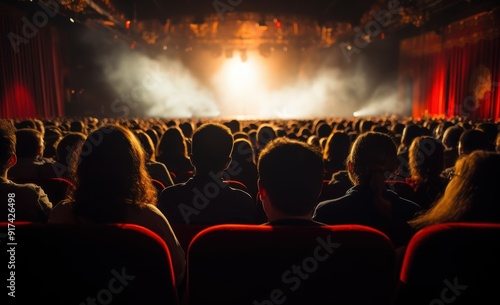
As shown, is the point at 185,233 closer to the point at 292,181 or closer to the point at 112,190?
the point at 112,190

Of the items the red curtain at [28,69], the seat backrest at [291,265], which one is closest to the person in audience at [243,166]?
the seat backrest at [291,265]

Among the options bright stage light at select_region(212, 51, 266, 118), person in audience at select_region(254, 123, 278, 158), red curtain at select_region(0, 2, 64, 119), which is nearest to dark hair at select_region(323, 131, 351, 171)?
person in audience at select_region(254, 123, 278, 158)

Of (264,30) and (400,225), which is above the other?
(264,30)

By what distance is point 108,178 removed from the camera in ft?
6.16

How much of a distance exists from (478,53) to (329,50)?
13.5m

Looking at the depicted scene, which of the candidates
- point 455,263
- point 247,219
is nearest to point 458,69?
point 247,219

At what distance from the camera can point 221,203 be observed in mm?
2723

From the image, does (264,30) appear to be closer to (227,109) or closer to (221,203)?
(227,109)

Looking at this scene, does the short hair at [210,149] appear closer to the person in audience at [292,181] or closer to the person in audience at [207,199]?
the person in audience at [207,199]

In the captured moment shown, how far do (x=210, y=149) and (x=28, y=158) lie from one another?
208cm

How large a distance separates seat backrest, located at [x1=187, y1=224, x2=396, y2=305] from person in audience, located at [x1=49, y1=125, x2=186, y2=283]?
550 mm

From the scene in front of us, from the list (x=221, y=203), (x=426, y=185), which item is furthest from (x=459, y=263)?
(x=426, y=185)

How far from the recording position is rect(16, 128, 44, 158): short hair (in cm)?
400

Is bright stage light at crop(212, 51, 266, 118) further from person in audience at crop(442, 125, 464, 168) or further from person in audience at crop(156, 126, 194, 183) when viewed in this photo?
person in audience at crop(156, 126, 194, 183)
